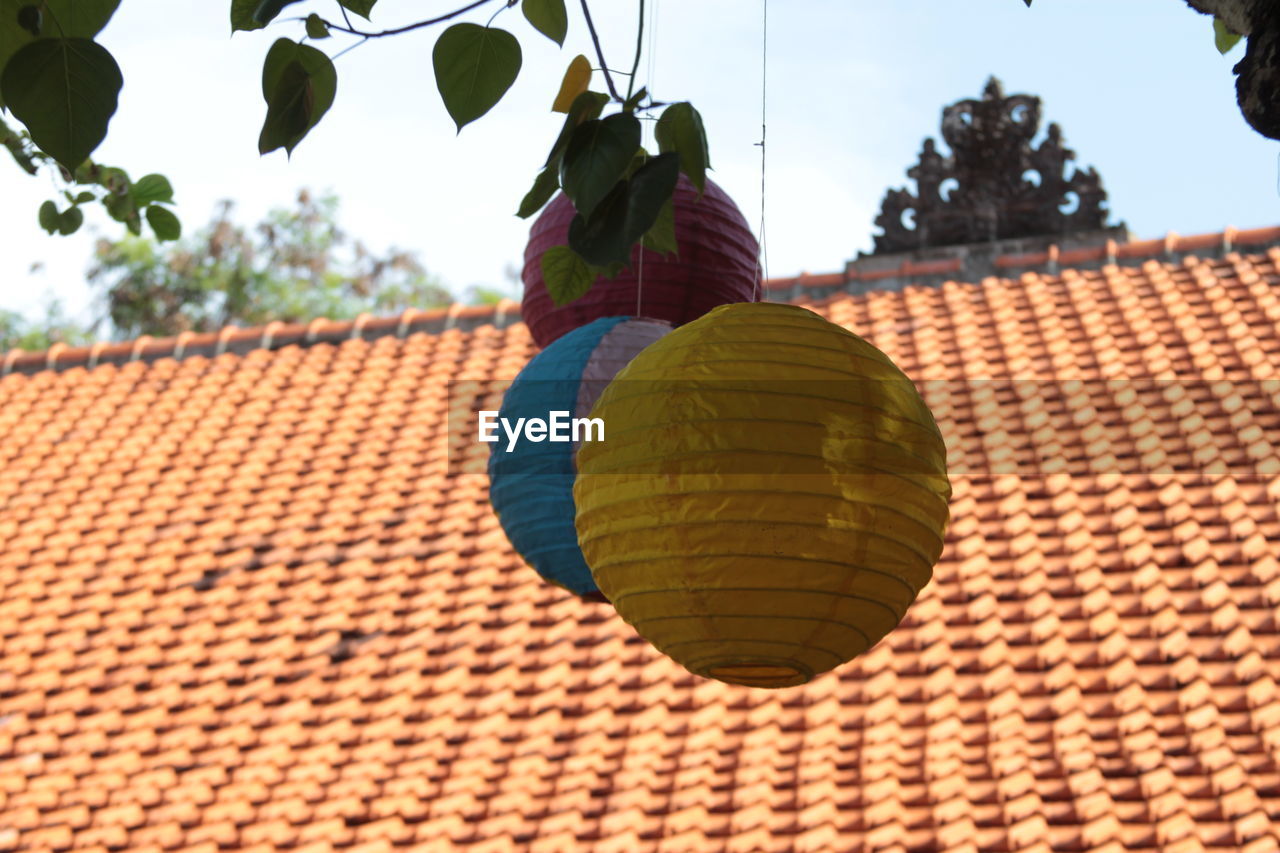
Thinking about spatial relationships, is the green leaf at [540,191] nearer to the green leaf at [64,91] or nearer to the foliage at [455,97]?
the foliage at [455,97]

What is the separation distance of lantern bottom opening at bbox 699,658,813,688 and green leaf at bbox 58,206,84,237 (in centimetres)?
190

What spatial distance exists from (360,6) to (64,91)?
52cm

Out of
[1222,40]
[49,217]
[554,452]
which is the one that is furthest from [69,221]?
[1222,40]

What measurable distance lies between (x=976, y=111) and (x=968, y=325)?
1.60 m

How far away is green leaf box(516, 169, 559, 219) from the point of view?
2525 millimetres

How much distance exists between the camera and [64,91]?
2.00m

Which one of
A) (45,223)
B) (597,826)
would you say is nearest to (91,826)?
(597,826)

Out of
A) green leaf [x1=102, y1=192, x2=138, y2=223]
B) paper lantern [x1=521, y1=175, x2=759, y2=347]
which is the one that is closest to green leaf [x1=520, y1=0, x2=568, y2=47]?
paper lantern [x1=521, y1=175, x2=759, y2=347]

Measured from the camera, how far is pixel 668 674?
6.43m

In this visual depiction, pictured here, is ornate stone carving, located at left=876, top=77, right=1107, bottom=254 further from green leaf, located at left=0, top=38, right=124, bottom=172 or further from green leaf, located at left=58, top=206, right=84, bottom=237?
green leaf, located at left=0, top=38, right=124, bottom=172

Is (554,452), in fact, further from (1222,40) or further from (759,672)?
(1222,40)

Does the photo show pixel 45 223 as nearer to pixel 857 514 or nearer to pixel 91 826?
pixel 857 514

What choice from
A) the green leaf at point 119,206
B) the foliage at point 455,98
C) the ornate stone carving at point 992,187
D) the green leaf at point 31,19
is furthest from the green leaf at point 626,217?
the ornate stone carving at point 992,187

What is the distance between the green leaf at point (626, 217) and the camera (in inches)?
84.4
